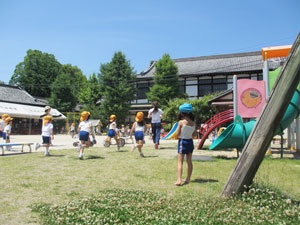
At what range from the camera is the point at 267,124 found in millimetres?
4090

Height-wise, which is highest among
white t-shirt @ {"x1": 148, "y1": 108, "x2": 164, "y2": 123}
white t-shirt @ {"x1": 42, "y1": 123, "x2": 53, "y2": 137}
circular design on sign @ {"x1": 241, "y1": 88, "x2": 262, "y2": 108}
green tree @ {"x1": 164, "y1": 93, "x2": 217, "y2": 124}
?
green tree @ {"x1": 164, "y1": 93, "x2": 217, "y2": 124}

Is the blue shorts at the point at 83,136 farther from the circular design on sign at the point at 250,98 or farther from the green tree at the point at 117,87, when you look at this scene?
the green tree at the point at 117,87

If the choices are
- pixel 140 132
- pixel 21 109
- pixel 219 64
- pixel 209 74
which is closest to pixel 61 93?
pixel 21 109

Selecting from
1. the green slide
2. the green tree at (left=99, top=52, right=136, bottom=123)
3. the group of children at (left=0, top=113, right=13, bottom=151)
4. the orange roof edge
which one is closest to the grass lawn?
the green slide

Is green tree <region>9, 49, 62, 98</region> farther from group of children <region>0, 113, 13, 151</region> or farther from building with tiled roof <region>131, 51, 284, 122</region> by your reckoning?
group of children <region>0, 113, 13, 151</region>

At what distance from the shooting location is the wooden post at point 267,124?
159 inches

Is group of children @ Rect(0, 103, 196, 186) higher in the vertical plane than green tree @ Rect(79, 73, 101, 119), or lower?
lower

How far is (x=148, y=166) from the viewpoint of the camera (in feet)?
23.4

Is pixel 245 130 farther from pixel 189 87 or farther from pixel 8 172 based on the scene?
pixel 189 87

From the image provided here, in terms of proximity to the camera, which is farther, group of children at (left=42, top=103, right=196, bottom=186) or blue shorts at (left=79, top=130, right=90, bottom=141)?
blue shorts at (left=79, top=130, right=90, bottom=141)

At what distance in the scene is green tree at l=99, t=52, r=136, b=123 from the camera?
109ft

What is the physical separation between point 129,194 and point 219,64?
31.2 m

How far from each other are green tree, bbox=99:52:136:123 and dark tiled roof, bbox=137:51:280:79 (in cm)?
263

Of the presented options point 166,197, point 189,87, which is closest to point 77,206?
point 166,197
